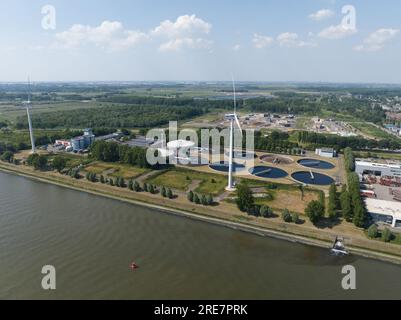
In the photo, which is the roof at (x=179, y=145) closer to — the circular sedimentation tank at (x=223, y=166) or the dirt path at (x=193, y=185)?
the circular sedimentation tank at (x=223, y=166)

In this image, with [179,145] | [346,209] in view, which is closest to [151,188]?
[179,145]

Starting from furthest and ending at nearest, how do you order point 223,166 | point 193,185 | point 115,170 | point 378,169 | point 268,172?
point 223,166 → point 115,170 → point 268,172 → point 378,169 → point 193,185

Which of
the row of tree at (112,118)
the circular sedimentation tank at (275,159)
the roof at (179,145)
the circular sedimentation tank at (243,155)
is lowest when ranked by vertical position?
the circular sedimentation tank at (275,159)

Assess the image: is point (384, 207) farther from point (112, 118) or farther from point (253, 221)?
point (112, 118)

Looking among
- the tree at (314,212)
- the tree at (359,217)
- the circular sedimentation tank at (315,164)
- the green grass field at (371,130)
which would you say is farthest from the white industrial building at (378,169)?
the green grass field at (371,130)

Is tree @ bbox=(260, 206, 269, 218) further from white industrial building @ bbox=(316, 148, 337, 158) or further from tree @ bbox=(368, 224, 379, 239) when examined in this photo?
white industrial building @ bbox=(316, 148, 337, 158)

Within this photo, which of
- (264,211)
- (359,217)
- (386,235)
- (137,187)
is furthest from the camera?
(137,187)
